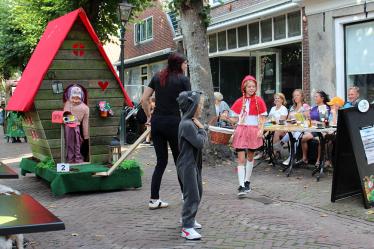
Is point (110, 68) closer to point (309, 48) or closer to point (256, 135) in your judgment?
point (256, 135)

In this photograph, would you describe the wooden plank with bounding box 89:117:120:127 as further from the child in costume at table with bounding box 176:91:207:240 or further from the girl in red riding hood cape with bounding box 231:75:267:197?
the child in costume at table with bounding box 176:91:207:240

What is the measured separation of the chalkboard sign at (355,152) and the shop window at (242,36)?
10.7 metres

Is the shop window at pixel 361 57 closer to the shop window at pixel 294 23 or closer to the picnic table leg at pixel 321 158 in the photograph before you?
the shop window at pixel 294 23

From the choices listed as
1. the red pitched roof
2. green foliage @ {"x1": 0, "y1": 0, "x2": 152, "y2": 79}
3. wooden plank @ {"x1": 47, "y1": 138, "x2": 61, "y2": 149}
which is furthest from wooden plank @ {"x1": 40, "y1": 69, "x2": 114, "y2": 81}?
green foliage @ {"x1": 0, "y1": 0, "x2": 152, "y2": 79}

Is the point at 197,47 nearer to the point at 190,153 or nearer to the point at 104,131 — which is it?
the point at 104,131

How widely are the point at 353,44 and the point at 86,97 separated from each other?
686 cm

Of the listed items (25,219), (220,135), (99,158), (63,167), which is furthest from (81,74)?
(25,219)

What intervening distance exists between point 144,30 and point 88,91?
1742 cm

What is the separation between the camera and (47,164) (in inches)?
316

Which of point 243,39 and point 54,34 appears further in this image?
point 243,39

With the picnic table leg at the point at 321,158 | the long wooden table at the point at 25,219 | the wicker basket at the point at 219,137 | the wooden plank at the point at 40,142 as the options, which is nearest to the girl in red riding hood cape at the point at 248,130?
the picnic table leg at the point at 321,158

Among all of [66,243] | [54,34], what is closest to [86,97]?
[54,34]

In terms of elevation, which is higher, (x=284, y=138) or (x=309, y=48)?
(x=309, y=48)

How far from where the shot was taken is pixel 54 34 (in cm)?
852
